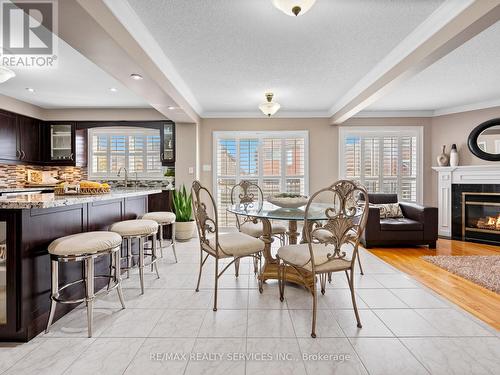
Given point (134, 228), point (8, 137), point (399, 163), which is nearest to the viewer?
point (134, 228)

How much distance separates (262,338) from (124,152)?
16.0ft

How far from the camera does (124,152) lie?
536 cm

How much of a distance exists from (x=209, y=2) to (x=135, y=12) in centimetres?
61

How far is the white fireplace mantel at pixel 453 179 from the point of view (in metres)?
4.16

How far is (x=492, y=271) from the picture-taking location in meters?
2.87

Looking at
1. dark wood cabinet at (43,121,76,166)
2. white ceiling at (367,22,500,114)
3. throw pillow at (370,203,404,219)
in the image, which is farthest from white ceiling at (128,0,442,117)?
dark wood cabinet at (43,121,76,166)

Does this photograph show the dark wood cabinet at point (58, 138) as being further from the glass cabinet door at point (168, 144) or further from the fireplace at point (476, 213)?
the fireplace at point (476, 213)

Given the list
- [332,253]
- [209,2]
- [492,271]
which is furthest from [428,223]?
[209,2]

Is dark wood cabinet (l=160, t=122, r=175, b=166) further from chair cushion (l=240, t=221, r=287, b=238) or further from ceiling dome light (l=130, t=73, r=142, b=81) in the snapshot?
chair cushion (l=240, t=221, r=287, b=238)

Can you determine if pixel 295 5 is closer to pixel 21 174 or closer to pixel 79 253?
pixel 79 253

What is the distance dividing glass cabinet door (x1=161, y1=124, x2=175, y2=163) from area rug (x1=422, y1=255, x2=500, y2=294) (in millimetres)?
4317

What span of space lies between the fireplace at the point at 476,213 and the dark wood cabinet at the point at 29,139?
750 cm

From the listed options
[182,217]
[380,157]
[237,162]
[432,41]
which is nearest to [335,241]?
[432,41]

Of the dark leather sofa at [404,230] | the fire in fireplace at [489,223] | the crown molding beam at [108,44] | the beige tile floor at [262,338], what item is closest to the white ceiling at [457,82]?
the dark leather sofa at [404,230]
